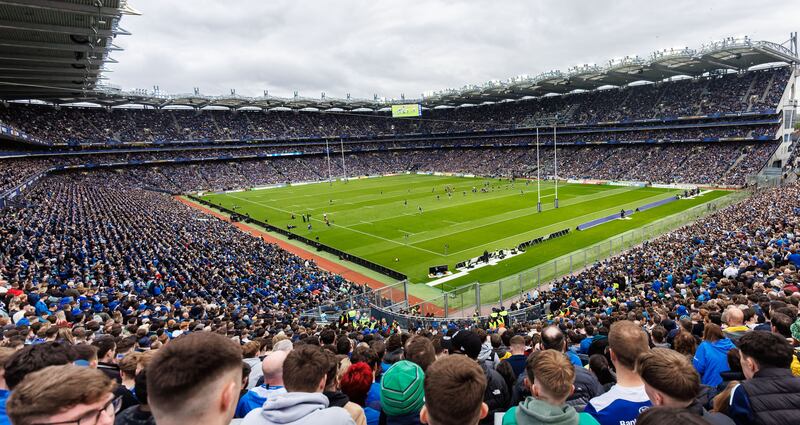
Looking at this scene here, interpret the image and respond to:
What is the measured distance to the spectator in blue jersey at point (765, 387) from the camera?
3531 mm

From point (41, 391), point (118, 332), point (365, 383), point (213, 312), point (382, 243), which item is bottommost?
point (382, 243)

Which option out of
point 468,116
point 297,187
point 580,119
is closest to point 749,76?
point 580,119

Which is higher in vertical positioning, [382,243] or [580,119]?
[580,119]

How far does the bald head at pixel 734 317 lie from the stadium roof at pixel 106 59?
28841 mm

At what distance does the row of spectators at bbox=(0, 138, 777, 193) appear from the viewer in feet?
206

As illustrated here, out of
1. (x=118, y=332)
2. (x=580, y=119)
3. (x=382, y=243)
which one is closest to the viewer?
(x=118, y=332)

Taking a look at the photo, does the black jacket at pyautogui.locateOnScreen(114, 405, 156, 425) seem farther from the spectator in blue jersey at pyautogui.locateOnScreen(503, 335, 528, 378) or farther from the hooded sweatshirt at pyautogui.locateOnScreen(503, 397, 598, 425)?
the spectator in blue jersey at pyautogui.locateOnScreen(503, 335, 528, 378)

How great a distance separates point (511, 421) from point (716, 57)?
7907 cm

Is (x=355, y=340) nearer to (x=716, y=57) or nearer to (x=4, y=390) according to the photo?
(x=4, y=390)

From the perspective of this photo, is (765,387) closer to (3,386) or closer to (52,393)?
(52,393)

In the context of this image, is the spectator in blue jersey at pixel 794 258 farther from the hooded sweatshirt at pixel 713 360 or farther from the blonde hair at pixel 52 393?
the blonde hair at pixel 52 393

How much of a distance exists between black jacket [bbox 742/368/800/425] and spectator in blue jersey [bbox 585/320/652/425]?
0.76 meters

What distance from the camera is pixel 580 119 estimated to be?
90.9 m

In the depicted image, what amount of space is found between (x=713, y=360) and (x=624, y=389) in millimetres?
2670
